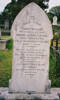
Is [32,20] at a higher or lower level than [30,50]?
higher

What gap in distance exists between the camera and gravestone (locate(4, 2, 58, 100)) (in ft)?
15.7

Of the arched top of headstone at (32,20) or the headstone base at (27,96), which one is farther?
the arched top of headstone at (32,20)

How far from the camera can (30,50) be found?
4.80 m

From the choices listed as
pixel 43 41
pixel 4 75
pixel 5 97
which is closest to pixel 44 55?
→ pixel 43 41

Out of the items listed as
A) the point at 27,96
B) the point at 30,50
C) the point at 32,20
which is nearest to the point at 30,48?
the point at 30,50

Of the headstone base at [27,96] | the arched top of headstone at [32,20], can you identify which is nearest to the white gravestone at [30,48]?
the arched top of headstone at [32,20]

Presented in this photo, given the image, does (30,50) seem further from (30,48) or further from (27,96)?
(27,96)

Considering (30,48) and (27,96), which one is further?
(30,48)

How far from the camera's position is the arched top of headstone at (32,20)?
4.76 metres

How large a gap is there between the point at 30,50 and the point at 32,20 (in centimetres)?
62

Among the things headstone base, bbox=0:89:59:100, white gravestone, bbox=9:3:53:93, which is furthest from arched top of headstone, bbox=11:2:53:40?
headstone base, bbox=0:89:59:100

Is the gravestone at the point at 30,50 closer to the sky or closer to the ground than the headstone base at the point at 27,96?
closer to the sky

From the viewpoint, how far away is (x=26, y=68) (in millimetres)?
4828

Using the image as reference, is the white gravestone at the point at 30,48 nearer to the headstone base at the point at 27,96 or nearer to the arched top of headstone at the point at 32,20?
the arched top of headstone at the point at 32,20
